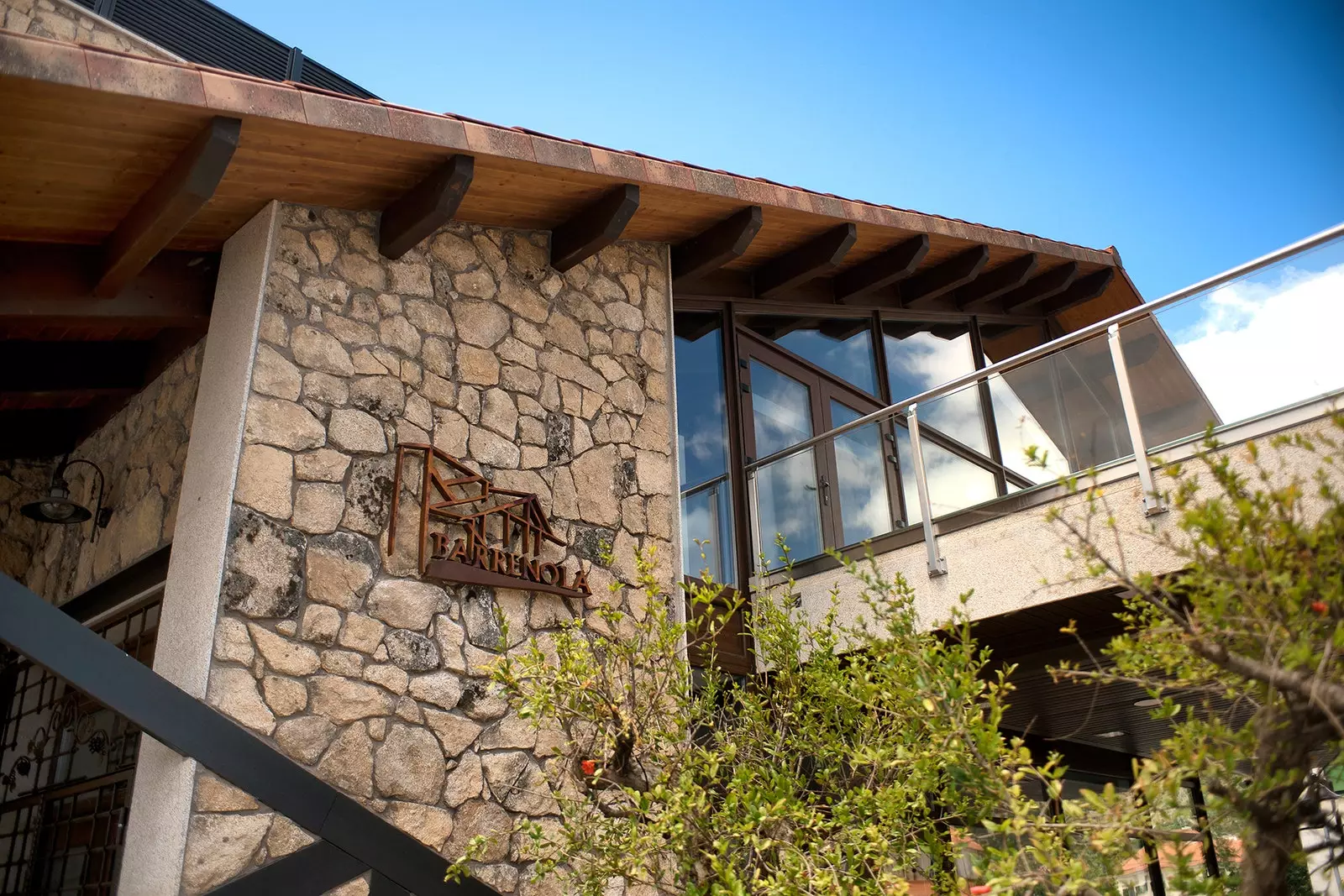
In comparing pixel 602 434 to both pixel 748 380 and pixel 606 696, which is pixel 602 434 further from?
pixel 606 696

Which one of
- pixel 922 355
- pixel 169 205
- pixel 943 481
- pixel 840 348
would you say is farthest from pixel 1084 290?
pixel 169 205

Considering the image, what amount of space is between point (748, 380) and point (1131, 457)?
128 inches

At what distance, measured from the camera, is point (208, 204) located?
17.6ft

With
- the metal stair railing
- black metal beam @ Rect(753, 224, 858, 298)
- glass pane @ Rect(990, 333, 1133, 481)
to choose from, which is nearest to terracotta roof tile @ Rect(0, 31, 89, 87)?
the metal stair railing

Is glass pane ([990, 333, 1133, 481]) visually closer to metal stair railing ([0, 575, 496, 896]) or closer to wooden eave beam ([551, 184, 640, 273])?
wooden eave beam ([551, 184, 640, 273])

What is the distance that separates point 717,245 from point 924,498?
2283 mm

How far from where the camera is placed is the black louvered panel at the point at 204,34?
32.7ft

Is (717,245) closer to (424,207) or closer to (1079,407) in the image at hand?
(424,207)

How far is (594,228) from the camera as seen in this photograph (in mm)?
6320

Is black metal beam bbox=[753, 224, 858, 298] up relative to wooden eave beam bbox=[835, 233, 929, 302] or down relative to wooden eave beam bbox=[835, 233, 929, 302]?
down

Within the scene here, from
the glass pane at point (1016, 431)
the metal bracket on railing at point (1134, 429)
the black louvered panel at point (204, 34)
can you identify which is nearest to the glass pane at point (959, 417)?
the glass pane at point (1016, 431)

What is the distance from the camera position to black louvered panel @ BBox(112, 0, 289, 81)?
32.7 ft

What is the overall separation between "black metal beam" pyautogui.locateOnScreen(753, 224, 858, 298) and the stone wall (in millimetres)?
4941

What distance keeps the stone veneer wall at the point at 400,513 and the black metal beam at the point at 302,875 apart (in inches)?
8.8
